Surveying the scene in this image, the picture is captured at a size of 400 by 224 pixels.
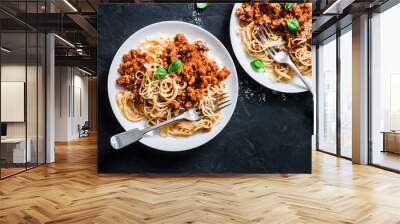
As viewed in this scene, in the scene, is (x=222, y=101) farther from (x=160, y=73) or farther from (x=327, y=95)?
(x=327, y=95)

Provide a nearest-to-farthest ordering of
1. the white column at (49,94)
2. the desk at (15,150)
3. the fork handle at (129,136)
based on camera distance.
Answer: the fork handle at (129,136) < the desk at (15,150) < the white column at (49,94)

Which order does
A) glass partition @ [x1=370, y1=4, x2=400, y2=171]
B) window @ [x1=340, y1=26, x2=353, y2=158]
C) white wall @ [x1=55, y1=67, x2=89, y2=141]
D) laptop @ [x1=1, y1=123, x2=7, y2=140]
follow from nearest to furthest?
laptop @ [x1=1, y1=123, x2=7, y2=140], glass partition @ [x1=370, y1=4, x2=400, y2=171], window @ [x1=340, y1=26, x2=353, y2=158], white wall @ [x1=55, y1=67, x2=89, y2=141]

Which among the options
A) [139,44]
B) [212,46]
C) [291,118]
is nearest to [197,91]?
[212,46]

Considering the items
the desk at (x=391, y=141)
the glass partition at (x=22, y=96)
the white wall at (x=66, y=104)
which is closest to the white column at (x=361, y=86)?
the desk at (x=391, y=141)

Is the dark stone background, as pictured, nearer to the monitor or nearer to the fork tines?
the fork tines

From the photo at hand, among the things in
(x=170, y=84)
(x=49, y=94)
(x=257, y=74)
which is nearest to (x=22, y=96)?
(x=49, y=94)

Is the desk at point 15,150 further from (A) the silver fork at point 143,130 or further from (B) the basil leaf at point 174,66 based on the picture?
(B) the basil leaf at point 174,66

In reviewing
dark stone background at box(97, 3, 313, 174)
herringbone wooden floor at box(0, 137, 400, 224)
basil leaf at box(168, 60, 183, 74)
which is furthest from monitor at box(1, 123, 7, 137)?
basil leaf at box(168, 60, 183, 74)
